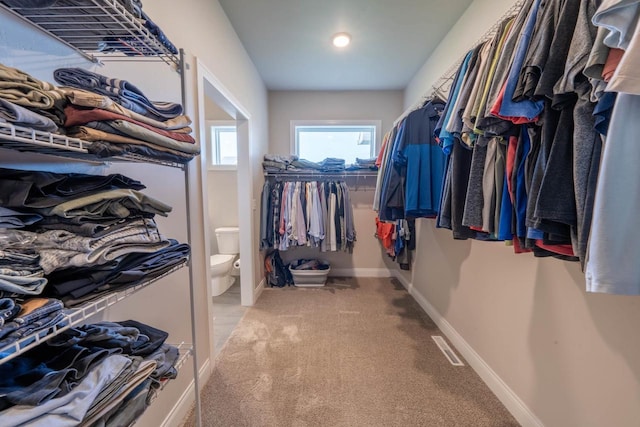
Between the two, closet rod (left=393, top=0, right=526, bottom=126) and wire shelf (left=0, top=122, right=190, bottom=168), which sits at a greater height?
closet rod (left=393, top=0, right=526, bottom=126)

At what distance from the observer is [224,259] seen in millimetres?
3066

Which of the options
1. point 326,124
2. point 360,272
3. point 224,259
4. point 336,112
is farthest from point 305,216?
point 336,112

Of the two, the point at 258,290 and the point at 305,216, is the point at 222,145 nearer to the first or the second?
the point at 305,216

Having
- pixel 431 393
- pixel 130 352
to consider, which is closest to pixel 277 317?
pixel 431 393

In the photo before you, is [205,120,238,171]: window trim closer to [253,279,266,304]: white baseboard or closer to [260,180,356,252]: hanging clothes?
[260,180,356,252]: hanging clothes

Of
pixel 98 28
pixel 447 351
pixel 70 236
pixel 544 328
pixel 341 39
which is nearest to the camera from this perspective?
pixel 70 236

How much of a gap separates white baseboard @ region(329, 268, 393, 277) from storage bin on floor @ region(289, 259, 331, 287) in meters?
0.32

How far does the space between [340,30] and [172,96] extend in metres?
1.52

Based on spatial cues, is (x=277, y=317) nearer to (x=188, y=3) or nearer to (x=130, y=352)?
(x=130, y=352)

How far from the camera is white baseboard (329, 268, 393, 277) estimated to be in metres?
3.56

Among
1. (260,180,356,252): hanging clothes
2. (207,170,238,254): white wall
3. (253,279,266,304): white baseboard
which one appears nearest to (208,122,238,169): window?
(207,170,238,254): white wall

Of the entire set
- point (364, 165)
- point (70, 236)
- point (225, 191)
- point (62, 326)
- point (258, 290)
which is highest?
point (364, 165)

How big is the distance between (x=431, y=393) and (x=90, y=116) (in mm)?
1974

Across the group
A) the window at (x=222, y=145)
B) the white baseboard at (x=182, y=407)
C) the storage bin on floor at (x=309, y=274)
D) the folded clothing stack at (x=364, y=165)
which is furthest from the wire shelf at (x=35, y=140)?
the window at (x=222, y=145)
